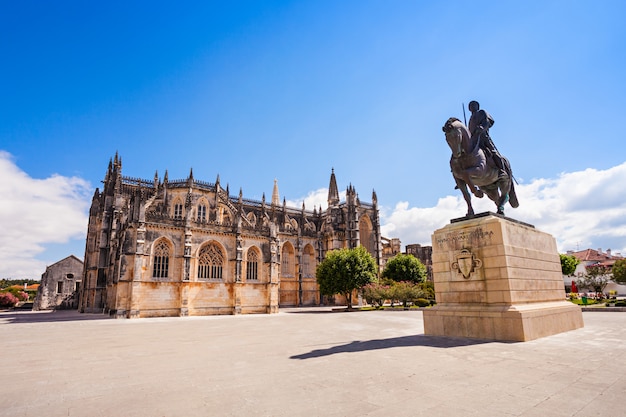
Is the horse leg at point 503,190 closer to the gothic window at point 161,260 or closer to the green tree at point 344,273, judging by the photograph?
the green tree at point 344,273

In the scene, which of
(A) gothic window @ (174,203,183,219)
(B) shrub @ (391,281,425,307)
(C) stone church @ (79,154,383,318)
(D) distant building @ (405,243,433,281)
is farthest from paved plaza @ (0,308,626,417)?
(D) distant building @ (405,243,433,281)

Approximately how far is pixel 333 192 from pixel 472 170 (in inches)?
2157

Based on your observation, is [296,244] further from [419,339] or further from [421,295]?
[419,339]

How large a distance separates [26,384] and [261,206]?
155ft

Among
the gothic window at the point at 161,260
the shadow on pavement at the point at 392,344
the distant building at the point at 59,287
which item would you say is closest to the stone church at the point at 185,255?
the gothic window at the point at 161,260

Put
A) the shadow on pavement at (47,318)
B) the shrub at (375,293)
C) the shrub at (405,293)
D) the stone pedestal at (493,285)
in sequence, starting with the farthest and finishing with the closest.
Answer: the shrub at (375,293), the shrub at (405,293), the shadow on pavement at (47,318), the stone pedestal at (493,285)

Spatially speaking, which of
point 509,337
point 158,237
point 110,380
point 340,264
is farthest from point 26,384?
point 340,264

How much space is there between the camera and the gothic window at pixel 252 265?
112 ft

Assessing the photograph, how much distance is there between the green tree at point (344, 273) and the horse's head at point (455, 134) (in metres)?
27.2

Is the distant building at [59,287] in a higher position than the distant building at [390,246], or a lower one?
lower

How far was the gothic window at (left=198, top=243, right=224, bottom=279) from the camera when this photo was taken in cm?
3154

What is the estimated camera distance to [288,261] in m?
47.1

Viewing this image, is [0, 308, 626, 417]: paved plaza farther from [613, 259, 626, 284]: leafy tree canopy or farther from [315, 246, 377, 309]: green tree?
[613, 259, 626, 284]: leafy tree canopy

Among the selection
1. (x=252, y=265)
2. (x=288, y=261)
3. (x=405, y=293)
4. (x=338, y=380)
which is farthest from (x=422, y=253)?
(x=338, y=380)
